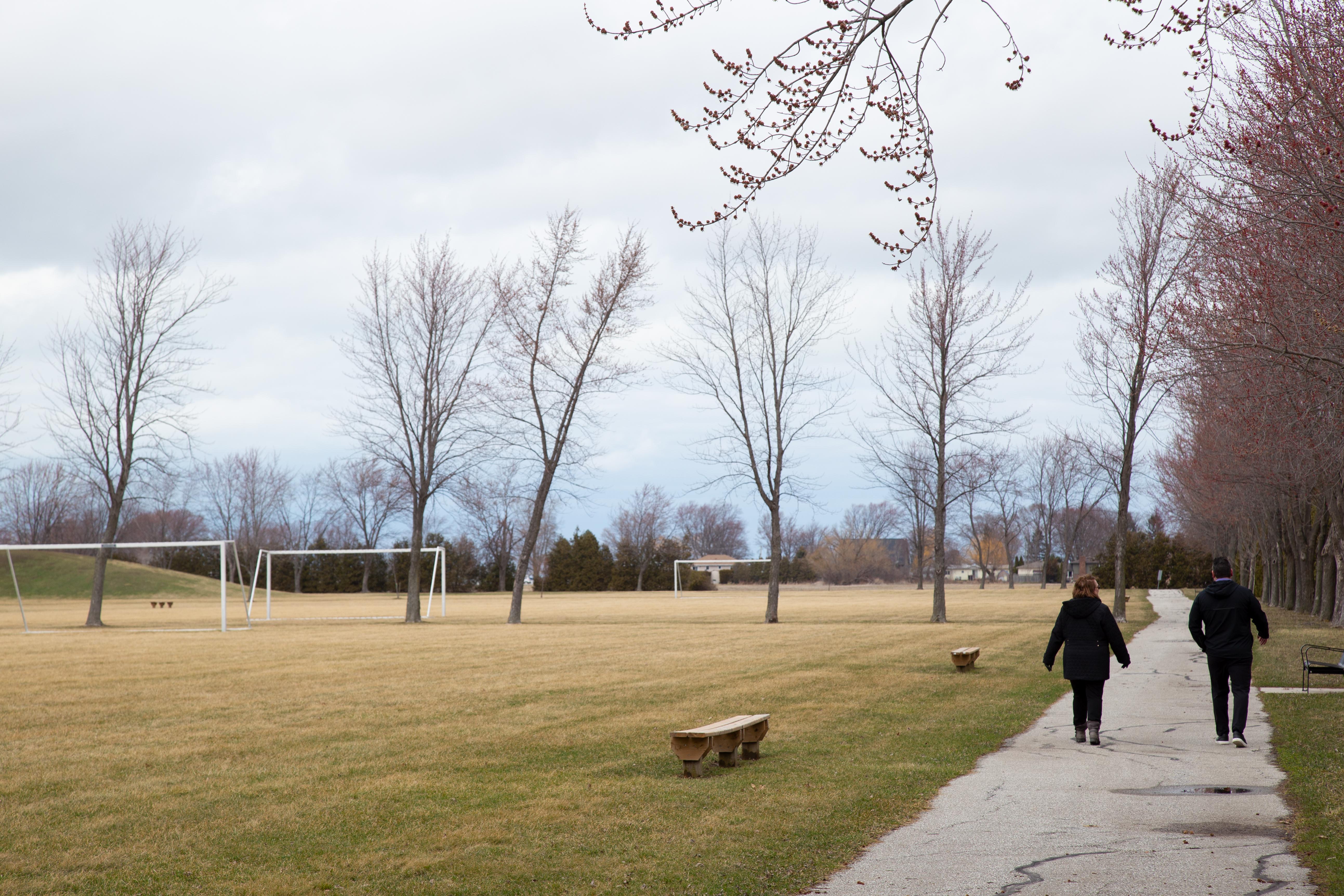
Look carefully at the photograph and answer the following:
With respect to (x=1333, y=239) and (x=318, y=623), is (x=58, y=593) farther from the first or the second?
(x=1333, y=239)

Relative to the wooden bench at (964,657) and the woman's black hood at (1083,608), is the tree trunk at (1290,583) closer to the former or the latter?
the wooden bench at (964,657)

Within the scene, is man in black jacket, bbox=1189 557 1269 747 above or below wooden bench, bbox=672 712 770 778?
above

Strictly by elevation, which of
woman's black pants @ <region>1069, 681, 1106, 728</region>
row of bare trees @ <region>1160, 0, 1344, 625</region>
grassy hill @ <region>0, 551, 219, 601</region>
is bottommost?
grassy hill @ <region>0, 551, 219, 601</region>

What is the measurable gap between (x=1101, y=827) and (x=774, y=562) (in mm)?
28279

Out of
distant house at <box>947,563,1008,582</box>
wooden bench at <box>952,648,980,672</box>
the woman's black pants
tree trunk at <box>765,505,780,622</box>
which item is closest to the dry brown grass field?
wooden bench at <box>952,648,980,672</box>

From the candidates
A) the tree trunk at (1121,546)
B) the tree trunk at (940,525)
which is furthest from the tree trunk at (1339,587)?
the tree trunk at (940,525)

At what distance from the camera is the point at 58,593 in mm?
65438

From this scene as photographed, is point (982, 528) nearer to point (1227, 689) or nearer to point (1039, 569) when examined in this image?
point (1039, 569)

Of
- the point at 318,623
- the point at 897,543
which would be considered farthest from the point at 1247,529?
the point at 897,543

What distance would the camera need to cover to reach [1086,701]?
35.1ft

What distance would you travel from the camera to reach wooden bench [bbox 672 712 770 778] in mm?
8594

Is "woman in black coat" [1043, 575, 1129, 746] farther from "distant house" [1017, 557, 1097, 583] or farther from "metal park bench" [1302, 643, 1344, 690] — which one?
"distant house" [1017, 557, 1097, 583]

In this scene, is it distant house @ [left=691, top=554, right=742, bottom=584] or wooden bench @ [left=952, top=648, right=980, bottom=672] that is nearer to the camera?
wooden bench @ [left=952, top=648, right=980, bottom=672]

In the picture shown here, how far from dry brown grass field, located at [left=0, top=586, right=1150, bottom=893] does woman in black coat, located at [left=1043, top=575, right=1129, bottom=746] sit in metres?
0.92
